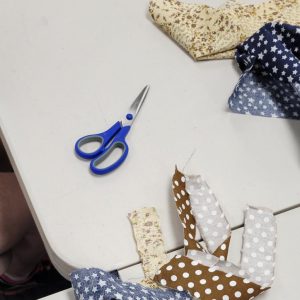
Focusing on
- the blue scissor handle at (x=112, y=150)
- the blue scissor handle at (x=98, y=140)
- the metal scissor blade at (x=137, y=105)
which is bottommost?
the blue scissor handle at (x=112, y=150)

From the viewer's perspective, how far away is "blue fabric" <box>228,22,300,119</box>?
2.18 ft

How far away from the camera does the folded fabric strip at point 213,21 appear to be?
0.71 m

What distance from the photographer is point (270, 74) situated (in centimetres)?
69

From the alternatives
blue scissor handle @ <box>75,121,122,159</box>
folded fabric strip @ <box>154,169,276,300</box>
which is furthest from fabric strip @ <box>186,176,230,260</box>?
blue scissor handle @ <box>75,121,122,159</box>

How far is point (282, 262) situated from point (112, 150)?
0.79 feet

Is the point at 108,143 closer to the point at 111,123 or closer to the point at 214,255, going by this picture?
the point at 111,123

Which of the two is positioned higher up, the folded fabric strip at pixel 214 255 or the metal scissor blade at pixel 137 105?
the metal scissor blade at pixel 137 105

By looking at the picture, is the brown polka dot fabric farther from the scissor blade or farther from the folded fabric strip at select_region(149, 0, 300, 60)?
the folded fabric strip at select_region(149, 0, 300, 60)

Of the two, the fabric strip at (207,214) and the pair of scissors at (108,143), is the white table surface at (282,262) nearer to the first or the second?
the fabric strip at (207,214)

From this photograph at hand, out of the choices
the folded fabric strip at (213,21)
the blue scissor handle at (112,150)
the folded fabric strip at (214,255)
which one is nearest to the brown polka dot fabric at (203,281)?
the folded fabric strip at (214,255)

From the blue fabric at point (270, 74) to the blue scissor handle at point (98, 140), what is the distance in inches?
6.4

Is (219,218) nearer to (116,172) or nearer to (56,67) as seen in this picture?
(116,172)

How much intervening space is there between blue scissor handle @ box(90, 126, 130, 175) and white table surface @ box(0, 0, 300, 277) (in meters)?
0.01

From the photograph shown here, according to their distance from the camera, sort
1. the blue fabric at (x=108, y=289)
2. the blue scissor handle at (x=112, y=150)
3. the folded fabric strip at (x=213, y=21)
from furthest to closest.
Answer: the folded fabric strip at (x=213, y=21), the blue scissor handle at (x=112, y=150), the blue fabric at (x=108, y=289)
